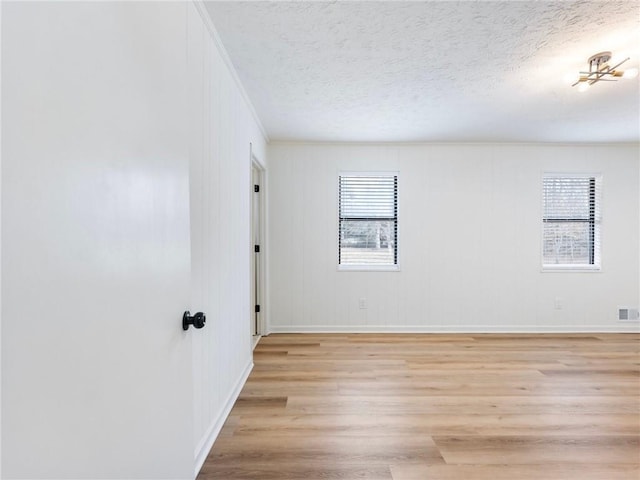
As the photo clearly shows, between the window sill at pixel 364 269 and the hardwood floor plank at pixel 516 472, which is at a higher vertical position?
the window sill at pixel 364 269

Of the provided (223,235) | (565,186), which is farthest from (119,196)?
(565,186)

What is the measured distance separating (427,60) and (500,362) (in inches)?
111

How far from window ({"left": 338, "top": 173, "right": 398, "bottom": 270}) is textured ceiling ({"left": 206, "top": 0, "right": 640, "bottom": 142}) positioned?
0.83 m

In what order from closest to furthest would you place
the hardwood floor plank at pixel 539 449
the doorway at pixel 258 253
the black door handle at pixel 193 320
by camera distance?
the black door handle at pixel 193 320, the hardwood floor plank at pixel 539 449, the doorway at pixel 258 253

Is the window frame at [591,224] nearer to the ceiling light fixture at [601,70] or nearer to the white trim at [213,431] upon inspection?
the ceiling light fixture at [601,70]

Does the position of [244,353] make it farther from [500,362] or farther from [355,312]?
[500,362]

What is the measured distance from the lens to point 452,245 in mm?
4156

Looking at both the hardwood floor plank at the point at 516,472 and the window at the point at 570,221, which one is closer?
the hardwood floor plank at the point at 516,472

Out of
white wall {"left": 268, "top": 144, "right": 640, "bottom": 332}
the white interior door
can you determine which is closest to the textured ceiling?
white wall {"left": 268, "top": 144, "right": 640, "bottom": 332}

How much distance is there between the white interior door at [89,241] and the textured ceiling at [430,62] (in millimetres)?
1128

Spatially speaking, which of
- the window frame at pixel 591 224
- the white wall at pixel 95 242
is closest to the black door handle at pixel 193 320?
the white wall at pixel 95 242

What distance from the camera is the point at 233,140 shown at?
95.6 inches

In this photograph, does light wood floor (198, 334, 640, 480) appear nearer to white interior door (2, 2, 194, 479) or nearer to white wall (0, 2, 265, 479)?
white wall (0, 2, 265, 479)

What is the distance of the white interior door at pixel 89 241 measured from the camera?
1.59 feet
